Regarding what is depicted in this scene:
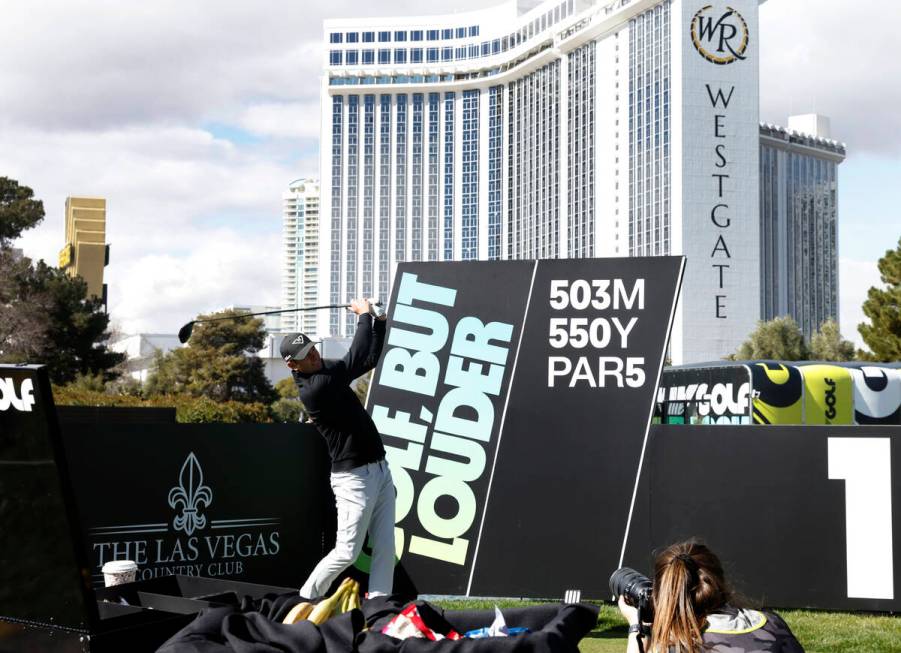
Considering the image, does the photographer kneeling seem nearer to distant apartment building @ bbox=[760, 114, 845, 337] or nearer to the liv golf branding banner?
the liv golf branding banner

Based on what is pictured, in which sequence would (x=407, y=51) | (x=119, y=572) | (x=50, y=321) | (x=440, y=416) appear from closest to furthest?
(x=119, y=572)
(x=440, y=416)
(x=50, y=321)
(x=407, y=51)

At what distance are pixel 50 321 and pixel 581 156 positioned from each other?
76680 mm

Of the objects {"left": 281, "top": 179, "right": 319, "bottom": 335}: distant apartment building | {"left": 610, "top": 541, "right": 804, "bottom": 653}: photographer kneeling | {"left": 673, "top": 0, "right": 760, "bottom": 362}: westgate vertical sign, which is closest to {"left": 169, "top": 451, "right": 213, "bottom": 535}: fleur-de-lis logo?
{"left": 610, "top": 541, "right": 804, "bottom": 653}: photographer kneeling

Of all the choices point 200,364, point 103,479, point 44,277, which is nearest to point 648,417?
point 103,479

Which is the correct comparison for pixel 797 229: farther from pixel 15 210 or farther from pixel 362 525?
pixel 362 525

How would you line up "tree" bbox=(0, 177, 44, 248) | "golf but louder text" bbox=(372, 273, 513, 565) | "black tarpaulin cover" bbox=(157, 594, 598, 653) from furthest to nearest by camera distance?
"tree" bbox=(0, 177, 44, 248)
"golf but louder text" bbox=(372, 273, 513, 565)
"black tarpaulin cover" bbox=(157, 594, 598, 653)

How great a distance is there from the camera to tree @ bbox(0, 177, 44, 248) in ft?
129

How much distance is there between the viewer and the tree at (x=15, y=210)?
39.2 m

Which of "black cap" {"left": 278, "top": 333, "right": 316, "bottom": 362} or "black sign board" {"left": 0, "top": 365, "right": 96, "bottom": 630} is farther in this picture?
"black cap" {"left": 278, "top": 333, "right": 316, "bottom": 362}

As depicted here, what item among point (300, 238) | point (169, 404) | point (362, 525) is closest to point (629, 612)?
point (362, 525)

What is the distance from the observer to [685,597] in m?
2.68

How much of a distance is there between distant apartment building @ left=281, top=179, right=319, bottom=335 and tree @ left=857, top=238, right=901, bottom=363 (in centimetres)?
13034

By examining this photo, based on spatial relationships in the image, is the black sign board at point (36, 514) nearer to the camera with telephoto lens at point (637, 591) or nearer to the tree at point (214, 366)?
the camera with telephoto lens at point (637, 591)

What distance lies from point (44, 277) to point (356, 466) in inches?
1440
